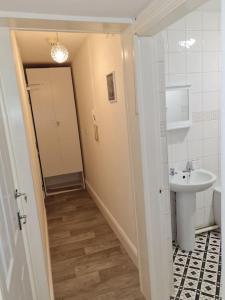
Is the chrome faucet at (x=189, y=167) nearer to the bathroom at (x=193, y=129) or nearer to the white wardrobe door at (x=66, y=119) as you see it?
the bathroom at (x=193, y=129)

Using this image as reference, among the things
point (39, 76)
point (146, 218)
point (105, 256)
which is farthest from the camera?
point (39, 76)

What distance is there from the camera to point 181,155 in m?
2.49

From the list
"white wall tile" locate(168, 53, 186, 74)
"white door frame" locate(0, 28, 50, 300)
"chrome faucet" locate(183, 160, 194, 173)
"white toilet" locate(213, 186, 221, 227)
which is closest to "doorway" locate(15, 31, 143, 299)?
"white door frame" locate(0, 28, 50, 300)

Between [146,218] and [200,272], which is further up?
[146,218]

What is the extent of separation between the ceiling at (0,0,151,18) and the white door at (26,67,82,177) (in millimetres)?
2977

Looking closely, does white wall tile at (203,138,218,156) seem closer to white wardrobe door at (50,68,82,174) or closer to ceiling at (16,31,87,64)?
ceiling at (16,31,87,64)

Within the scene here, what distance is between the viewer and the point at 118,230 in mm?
2666

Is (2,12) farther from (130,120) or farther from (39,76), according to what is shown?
(39,76)

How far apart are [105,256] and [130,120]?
60.4 inches

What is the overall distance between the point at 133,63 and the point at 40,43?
1.98m

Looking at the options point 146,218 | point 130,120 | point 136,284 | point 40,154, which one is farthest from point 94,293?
point 40,154

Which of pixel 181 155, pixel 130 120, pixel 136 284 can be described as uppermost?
pixel 130 120

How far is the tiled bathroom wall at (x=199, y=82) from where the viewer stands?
2281mm

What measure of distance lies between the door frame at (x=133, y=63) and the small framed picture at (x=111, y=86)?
1.82 ft
